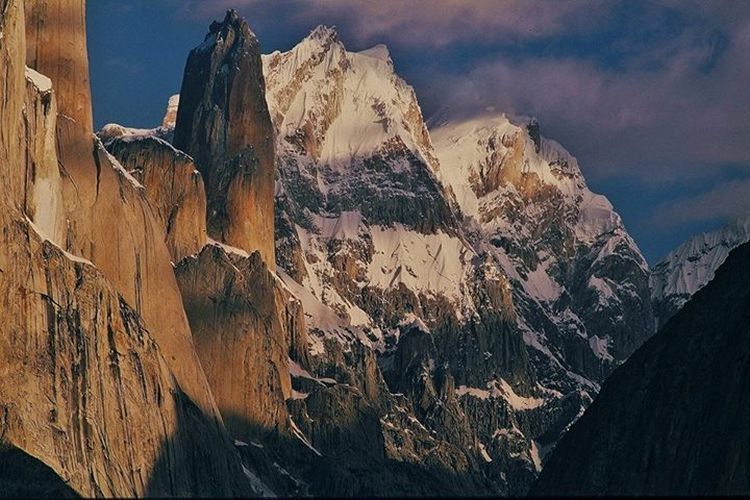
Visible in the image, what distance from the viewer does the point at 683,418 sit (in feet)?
613

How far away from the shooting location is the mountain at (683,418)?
180000 millimetres

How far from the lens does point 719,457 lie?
178 metres

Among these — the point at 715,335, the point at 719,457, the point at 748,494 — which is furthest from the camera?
the point at 715,335

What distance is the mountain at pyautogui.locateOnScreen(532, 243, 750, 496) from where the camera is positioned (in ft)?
591

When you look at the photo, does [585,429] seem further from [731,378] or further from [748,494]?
[748,494]

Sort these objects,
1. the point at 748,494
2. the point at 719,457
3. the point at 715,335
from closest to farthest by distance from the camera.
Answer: the point at 748,494
the point at 719,457
the point at 715,335

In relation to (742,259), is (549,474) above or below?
below

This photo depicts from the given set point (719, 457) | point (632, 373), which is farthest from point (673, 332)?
point (719, 457)

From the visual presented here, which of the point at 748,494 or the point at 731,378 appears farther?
the point at 731,378

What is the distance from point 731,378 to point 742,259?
14829 mm

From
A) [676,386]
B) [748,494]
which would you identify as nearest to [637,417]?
[676,386]

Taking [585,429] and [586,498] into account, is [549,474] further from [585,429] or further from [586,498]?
[586,498]

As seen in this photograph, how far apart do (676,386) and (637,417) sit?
3.95 m

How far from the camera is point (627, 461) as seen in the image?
188 meters
